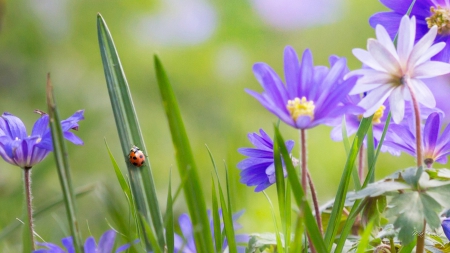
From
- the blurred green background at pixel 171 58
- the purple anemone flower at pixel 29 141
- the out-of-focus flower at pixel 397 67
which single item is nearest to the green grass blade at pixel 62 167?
the purple anemone flower at pixel 29 141

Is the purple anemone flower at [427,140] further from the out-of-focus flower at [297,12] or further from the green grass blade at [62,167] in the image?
the out-of-focus flower at [297,12]

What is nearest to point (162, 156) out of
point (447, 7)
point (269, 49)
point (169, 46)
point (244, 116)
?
point (244, 116)

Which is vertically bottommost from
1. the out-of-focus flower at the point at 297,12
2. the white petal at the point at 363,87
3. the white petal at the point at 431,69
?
the white petal at the point at 363,87

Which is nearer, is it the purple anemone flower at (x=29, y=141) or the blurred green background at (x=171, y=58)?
the purple anemone flower at (x=29, y=141)

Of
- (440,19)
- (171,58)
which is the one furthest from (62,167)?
(171,58)

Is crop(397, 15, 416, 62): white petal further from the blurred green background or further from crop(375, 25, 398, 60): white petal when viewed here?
the blurred green background

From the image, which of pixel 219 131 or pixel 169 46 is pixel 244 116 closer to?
pixel 219 131

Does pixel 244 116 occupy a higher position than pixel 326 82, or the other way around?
pixel 326 82
